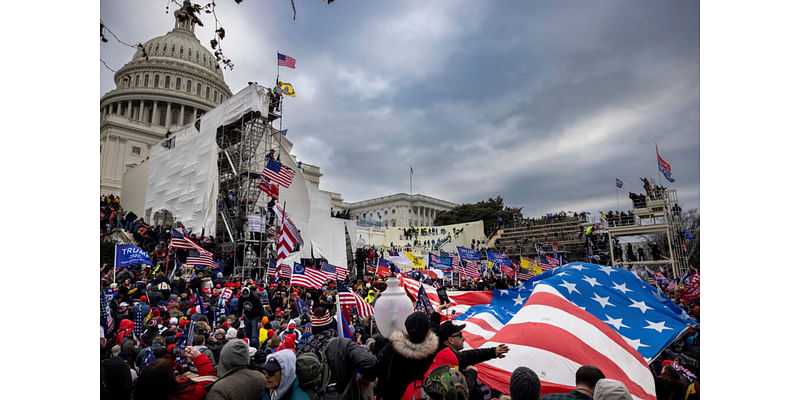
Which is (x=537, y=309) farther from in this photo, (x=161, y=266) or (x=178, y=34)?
(x=178, y=34)

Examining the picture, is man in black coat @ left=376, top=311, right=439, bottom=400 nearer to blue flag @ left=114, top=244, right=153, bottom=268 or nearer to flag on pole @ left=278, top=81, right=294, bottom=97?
blue flag @ left=114, top=244, right=153, bottom=268

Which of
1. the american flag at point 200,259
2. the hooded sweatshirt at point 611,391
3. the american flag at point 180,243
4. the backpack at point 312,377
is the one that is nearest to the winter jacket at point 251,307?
the backpack at point 312,377

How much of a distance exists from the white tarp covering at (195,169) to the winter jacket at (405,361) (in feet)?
77.2

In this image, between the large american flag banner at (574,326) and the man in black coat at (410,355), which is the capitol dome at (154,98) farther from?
Result: the man in black coat at (410,355)

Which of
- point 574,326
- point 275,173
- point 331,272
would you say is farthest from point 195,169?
point 574,326

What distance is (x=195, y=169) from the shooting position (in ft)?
90.3

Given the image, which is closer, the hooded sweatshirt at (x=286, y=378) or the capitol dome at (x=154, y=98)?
the hooded sweatshirt at (x=286, y=378)

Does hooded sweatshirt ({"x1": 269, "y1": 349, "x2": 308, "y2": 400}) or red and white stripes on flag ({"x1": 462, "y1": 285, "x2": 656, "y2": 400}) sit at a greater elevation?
hooded sweatshirt ({"x1": 269, "y1": 349, "x2": 308, "y2": 400})

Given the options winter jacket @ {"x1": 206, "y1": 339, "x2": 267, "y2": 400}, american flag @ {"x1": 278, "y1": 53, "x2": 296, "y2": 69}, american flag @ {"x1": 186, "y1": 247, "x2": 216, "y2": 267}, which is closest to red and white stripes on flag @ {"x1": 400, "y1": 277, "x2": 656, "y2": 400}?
winter jacket @ {"x1": 206, "y1": 339, "x2": 267, "y2": 400}

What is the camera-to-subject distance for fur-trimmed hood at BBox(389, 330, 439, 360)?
10.1 feet

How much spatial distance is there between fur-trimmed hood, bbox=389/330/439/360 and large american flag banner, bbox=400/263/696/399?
1.97 metres

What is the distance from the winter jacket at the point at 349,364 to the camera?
3338mm

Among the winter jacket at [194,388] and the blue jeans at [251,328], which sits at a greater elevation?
the winter jacket at [194,388]

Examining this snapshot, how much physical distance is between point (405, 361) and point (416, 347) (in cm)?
15
